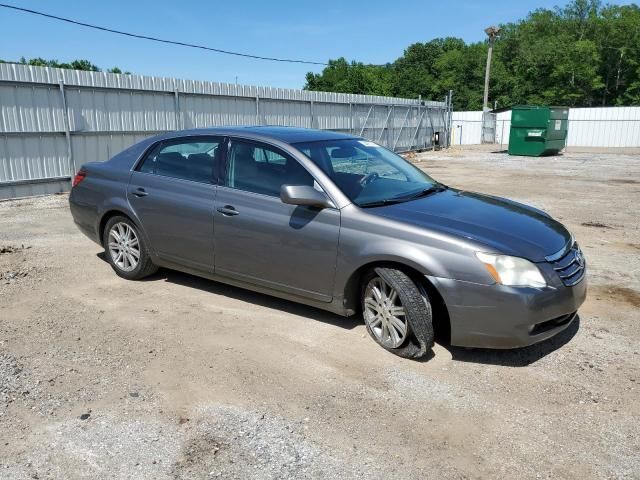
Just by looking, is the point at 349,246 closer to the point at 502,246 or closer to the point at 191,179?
the point at 502,246

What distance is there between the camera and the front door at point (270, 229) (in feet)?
13.6

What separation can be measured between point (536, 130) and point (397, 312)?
23.5m

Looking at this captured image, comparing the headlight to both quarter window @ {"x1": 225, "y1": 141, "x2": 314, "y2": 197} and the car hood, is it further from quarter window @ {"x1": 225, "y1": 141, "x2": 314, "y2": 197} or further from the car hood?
quarter window @ {"x1": 225, "y1": 141, "x2": 314, "y2": 197}

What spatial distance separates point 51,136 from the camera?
11477mm

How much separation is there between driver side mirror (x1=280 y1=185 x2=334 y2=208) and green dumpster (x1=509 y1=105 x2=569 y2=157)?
2277cm

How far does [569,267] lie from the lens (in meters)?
3.84

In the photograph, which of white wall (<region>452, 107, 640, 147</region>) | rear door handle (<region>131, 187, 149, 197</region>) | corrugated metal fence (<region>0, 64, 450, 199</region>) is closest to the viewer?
rear door handle (<region>131, 187, 149, 197</region>)

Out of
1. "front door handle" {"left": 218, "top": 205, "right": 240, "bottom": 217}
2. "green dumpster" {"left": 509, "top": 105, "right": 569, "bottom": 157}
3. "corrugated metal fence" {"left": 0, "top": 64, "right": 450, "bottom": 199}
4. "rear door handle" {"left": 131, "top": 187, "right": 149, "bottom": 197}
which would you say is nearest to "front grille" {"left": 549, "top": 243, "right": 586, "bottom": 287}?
"front door handle" {"left": 218, "top": 205, "right": 240, "bottom": 217}

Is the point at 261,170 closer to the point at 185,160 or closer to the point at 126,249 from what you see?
the point at 185,160

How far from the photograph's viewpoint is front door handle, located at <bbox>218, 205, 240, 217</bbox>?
4.56 m

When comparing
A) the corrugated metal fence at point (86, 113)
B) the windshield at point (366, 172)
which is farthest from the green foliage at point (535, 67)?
the windshield at point (366, 172)

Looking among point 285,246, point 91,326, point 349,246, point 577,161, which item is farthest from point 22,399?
point 577,161

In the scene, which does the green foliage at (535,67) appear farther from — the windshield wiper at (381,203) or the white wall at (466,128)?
the windshield wiper at (381,203)

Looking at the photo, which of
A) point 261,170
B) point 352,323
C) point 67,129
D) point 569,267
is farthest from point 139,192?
point 67,129
